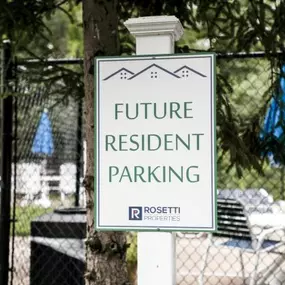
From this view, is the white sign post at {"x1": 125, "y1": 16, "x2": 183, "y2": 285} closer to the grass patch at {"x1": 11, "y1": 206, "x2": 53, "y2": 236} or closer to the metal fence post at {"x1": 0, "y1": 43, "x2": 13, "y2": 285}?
the metal fence post at {"x1": 0, "y1": 43, "x2": 13, "y2": 285}

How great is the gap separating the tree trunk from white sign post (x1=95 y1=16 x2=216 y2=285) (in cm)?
48

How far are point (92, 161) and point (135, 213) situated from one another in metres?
0.58

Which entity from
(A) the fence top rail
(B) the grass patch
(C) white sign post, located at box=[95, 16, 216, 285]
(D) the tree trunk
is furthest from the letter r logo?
(B) the grass patch

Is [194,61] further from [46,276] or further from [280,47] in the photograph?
[46,276]

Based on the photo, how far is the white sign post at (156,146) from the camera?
1.82m

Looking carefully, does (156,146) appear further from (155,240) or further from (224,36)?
(224,36)

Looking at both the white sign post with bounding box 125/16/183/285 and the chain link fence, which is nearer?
the white sign post with bounding box 125/16/183/285

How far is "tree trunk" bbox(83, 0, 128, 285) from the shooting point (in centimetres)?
238

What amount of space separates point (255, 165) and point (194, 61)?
1085mm

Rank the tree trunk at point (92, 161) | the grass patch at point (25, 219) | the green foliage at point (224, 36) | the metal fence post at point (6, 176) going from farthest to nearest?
the grass patch at point (25, 219) → the metal fence post at point (6, 176) → the green foliage at point (224, 36) → the tree trunk at point (92, 161)

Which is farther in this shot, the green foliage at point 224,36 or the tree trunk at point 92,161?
the green foliage at point 224,36

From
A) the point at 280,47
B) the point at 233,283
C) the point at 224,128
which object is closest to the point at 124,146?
the point at 224,128

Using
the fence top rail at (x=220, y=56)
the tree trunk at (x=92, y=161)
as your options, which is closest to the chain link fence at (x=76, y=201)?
the fence top rail at (x=220, y=56)

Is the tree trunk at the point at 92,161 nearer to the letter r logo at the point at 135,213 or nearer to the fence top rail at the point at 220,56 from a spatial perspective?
the letter r logo at the point at 135,213
